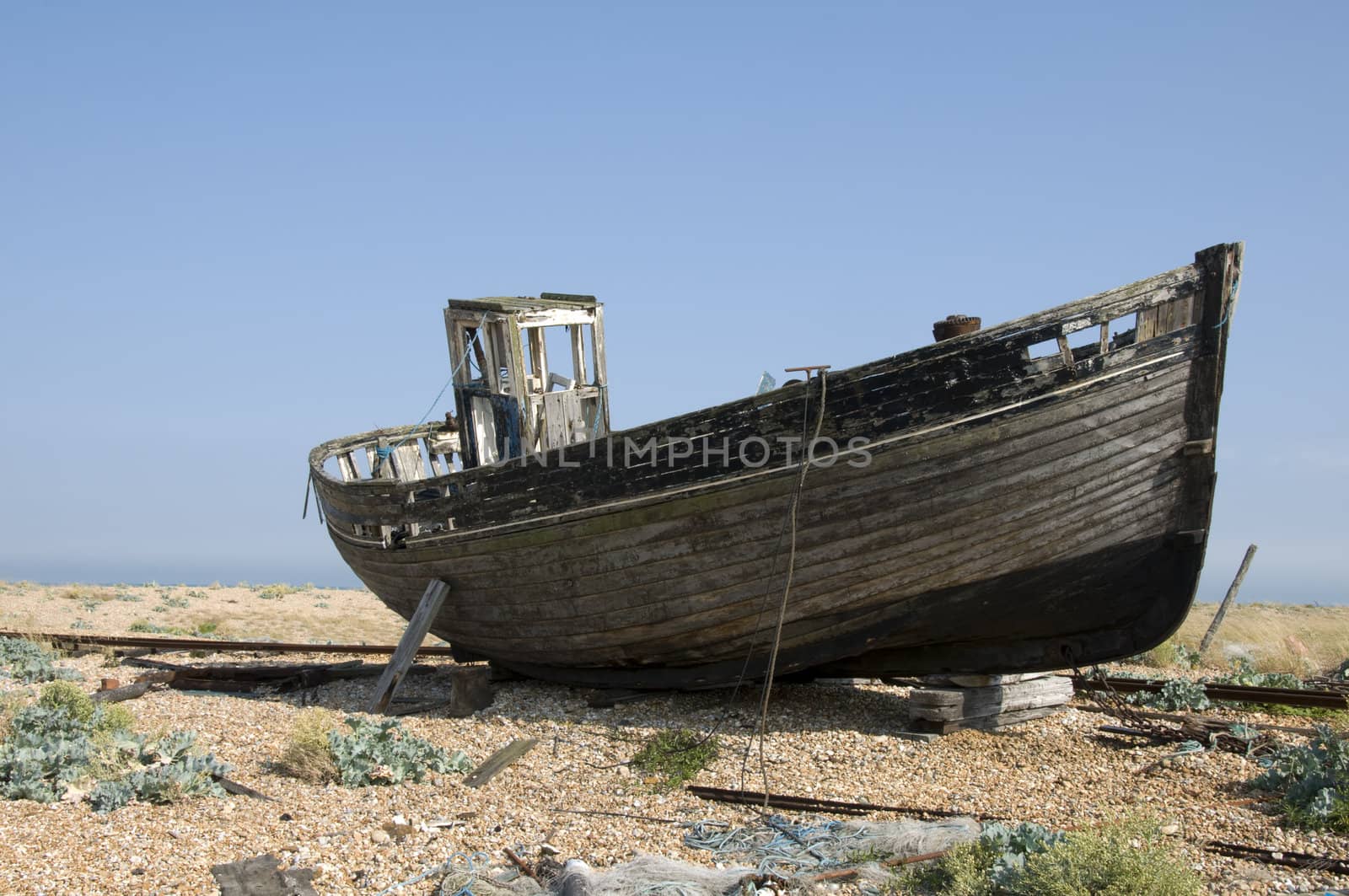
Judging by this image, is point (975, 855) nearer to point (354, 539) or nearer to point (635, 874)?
point (635, 874)

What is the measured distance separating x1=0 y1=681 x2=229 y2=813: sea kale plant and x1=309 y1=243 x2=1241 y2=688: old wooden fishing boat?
2992 millimetres

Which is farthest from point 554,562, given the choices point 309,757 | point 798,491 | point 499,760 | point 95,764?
point 95,764

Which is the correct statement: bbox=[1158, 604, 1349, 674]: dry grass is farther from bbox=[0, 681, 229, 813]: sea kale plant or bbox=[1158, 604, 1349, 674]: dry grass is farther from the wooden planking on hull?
bbox=[0, 681, 229, 813]: sea kale plant

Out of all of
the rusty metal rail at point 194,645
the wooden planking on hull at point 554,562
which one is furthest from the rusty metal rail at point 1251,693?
the rusty metal rail at point 194,645

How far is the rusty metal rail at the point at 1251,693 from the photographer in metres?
8.95

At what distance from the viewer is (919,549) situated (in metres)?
8.05

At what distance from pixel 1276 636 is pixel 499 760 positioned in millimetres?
12106

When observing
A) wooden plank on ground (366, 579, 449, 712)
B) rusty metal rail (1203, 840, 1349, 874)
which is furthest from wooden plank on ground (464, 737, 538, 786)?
rusty metal rail (1203, 840, 1349, 874)

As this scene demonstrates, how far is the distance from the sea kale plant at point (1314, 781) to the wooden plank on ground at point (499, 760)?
5.04 meters

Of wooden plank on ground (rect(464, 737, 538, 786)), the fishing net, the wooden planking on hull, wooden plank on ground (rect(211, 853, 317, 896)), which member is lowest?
the fishing net

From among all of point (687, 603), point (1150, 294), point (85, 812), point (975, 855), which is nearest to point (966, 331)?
point (1150, 294)

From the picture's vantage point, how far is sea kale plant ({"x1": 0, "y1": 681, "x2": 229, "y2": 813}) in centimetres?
689

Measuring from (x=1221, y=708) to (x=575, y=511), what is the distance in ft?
18.5

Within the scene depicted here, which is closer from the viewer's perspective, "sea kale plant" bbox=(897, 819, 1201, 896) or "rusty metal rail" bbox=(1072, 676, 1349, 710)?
"sea kale plant" bbox=(897, 819, 1201, 896)
